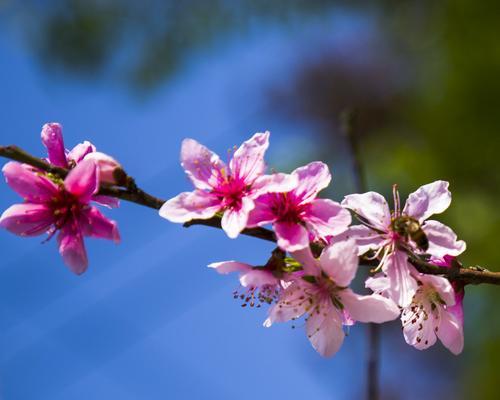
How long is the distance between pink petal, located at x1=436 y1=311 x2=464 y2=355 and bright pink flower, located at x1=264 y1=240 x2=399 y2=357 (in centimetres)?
17

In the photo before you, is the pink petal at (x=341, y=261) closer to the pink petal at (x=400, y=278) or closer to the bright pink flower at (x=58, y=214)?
the pink petal at (x=400, y=278)

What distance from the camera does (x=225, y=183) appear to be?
1217 millimetres

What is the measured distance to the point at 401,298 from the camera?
44.8 inches

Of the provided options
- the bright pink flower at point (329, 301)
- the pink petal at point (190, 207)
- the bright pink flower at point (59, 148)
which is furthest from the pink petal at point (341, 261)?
the bright pink flower at point (59, 148)

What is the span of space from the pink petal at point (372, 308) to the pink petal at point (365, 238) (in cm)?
9

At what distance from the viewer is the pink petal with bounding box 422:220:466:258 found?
117 centimetres

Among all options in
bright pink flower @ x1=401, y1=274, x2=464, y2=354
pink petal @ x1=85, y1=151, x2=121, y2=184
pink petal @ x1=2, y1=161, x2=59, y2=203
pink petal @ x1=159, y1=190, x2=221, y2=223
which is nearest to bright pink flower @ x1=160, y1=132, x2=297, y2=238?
pink petal @ x1=159, y1=190, x2=221, y2=223

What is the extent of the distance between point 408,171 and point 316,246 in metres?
3.46

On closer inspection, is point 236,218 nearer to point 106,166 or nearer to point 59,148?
point 106,166

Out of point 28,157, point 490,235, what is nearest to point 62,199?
point 28,157

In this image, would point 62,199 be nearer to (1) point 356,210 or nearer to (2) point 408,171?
(1) point 356,210

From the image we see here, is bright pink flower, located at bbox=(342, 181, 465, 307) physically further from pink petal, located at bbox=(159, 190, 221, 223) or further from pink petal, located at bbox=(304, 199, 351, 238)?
pink petal, located at bbox=(159, 190, 221, 223)

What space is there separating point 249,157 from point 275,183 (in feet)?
0.40

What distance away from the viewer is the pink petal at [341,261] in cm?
109
